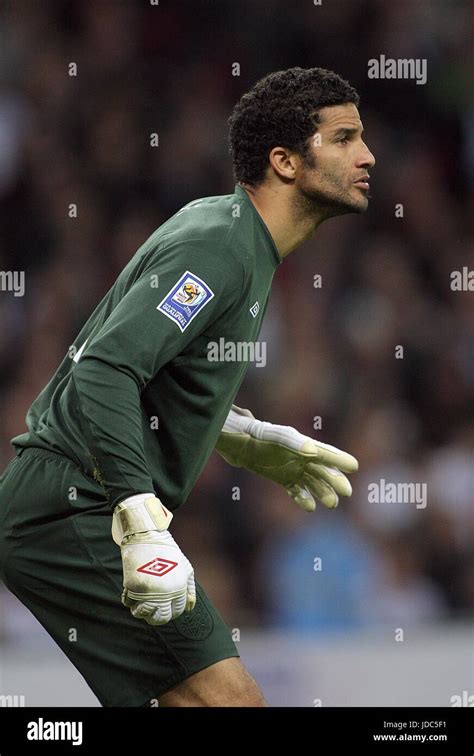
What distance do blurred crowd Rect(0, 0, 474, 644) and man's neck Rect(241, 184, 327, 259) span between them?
291cm

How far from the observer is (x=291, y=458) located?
354 cm

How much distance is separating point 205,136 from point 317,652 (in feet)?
11.5

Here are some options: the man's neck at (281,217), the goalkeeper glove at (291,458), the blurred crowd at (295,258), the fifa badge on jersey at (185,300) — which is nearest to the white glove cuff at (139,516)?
the fifa badge on jersey at (185,300)

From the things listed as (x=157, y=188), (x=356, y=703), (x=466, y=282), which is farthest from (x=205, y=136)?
(x=356, y=703)

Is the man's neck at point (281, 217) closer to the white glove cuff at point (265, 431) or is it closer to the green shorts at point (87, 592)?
the white glove cuff at point (265, 431)

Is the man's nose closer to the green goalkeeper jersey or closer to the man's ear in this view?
the man's ear

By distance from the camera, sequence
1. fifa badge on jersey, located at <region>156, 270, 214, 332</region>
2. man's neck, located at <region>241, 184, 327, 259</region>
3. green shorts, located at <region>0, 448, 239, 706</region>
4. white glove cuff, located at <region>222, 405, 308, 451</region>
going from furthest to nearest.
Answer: white glove cuff, located at <region>222, 405, 308, 451</region>, man's neck, located at <region>241, 184, 327, 259</region>, green shorts, located at <region>0, 448, 239, 706</region>, fifa badge on jersey, located at <region>156, 270, 214, 332</region>

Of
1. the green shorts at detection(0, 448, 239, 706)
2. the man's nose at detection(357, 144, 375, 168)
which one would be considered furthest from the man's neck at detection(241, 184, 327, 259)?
the green shorts at detection(0, 448, 239, 706)

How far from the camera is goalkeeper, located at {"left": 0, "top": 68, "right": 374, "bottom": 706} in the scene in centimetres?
262

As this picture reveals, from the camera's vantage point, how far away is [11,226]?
23.3ft

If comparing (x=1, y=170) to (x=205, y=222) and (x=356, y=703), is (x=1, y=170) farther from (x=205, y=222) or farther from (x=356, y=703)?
(x=205, y=222)

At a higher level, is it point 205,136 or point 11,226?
point 205,136

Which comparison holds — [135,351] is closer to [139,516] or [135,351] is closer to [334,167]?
[139,516]

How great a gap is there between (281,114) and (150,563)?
1.29 metres
